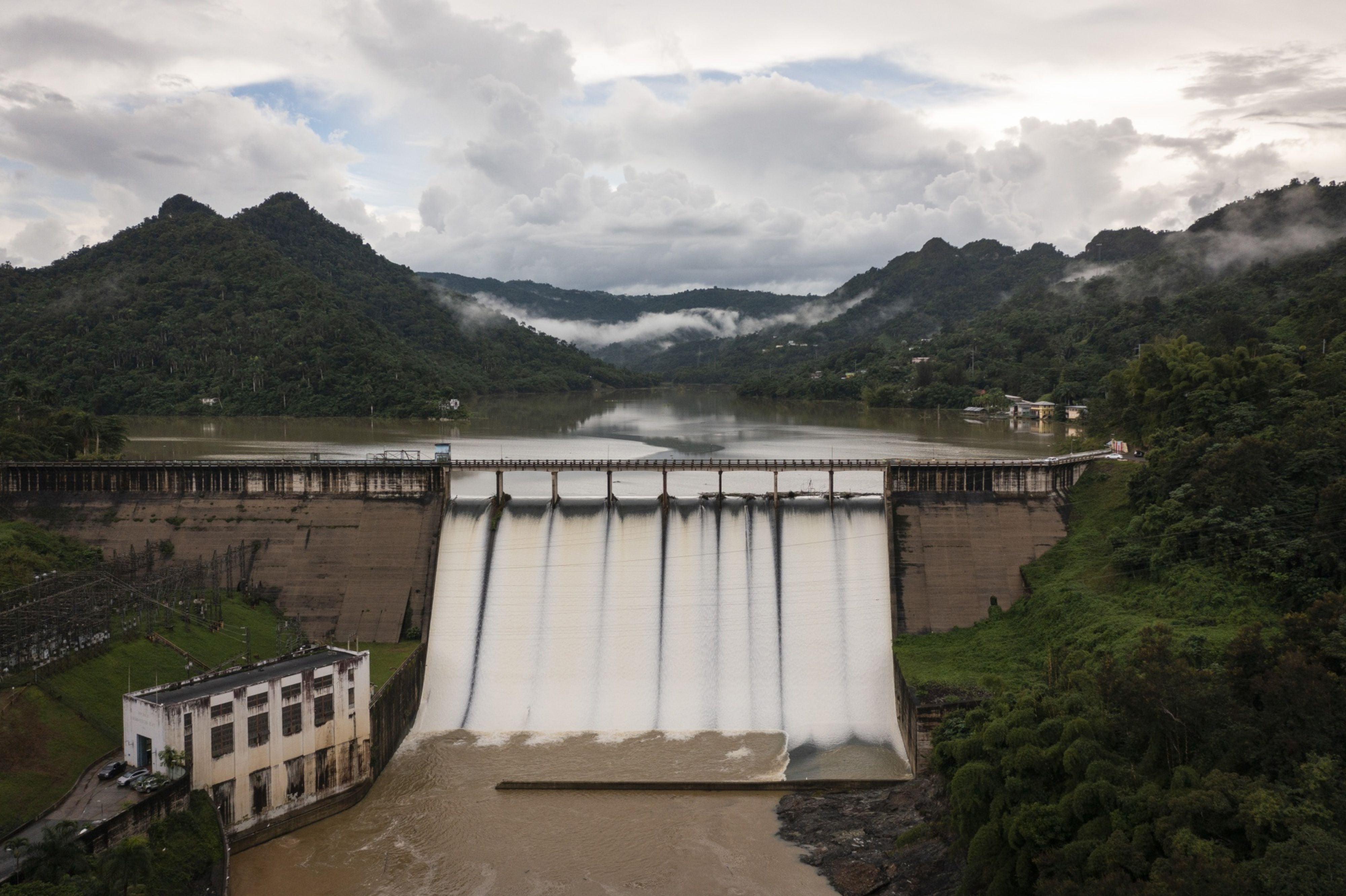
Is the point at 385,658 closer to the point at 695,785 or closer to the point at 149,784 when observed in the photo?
the point at 149,784

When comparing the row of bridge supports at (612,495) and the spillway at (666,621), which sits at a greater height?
the row of bridge supports at (612,495)

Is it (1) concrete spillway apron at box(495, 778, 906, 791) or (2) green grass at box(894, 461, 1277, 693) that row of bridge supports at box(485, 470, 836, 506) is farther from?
(1) concrete spillway apron at box(495, 778, 906, 791)

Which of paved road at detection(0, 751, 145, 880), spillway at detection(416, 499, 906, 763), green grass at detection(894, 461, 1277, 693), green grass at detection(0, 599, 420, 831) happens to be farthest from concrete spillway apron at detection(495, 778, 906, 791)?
paved road at detection(0, 751, 145, 880)

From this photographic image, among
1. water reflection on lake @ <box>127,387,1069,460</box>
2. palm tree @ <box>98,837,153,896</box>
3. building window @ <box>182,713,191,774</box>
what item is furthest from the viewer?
water reflection on lake @ <box>127,387,1069,460</box>

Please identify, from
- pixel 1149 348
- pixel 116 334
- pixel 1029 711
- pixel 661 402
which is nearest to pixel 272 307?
pixel 116 334

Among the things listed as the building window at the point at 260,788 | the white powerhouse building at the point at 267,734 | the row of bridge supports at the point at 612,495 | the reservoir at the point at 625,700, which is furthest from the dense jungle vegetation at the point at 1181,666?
the building window at the point at 260,788

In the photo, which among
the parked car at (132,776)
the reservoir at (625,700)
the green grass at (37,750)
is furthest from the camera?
the reservoir at (625,700)

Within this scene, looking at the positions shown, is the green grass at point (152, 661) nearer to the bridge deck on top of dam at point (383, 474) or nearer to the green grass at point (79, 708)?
the green grass at point (79, 708)
